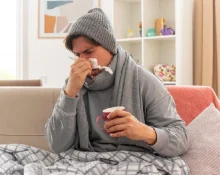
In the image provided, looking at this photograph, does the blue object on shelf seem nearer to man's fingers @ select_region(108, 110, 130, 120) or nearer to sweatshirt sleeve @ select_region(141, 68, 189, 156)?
sweatshirt sleeve @ select_region(141, 68, 189, 156)

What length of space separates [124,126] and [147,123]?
273 mm

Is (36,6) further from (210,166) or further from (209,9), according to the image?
(210,166)

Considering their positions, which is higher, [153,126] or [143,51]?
[143,51]

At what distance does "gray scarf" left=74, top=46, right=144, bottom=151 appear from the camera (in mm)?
1586

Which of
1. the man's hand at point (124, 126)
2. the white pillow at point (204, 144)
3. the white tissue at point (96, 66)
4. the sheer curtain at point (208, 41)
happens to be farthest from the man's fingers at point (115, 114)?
the sheer curtain at point (208, 41)

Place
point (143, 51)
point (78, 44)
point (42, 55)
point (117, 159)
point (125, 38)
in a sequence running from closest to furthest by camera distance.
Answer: point (117, 159) < point (78, 44) < point (143, 51) < point (125, 38) < point (42, 55)

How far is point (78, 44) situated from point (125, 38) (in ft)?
7.61

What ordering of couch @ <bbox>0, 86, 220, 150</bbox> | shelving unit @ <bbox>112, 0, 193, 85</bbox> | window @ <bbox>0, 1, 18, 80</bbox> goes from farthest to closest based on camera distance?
window @ <bbox>0, 1, 18, 80</bbox> → shelving unit @ <bbox>112, 0, 193, 85</bbox> → couch @ <bbox>0, 86, 220, 150</bbox>

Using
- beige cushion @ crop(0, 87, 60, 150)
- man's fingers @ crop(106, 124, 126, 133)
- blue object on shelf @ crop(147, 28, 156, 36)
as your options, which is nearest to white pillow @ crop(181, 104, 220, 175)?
man's fingers @ crop(106, 124, 126, 133)

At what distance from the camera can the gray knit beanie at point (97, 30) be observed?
5.18ft

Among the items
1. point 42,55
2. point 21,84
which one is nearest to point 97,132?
point 21,84

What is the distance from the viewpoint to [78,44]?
1.60 meters

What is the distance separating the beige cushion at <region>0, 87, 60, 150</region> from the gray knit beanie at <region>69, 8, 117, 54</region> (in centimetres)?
56

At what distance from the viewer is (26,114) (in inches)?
80.8
